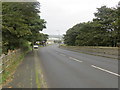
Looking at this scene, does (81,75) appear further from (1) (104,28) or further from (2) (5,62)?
(1) (104,28)

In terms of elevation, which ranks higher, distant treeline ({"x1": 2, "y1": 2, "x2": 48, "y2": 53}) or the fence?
distant treeline ({"x1": 2, "y1": 2, "x2": 48, "y2": 53})

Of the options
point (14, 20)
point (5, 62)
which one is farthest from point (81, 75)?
point (14, 20)

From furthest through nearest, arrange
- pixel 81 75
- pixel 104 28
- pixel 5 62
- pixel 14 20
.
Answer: pixel 104 28, pixel 14 20, pixel 5 62, pixel 81 75

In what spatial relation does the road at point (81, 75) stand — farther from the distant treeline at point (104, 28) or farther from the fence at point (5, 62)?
the distant treeline at point (104, 28)

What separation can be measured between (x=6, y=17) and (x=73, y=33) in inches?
1855

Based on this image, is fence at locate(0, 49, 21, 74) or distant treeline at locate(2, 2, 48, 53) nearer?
fence at locate(0, 49, 21, 74)

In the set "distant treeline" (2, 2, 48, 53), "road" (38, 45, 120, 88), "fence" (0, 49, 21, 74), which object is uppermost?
"distant treeline" (2, 2, 48, 53)

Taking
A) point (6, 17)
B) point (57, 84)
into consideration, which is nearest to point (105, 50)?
point (6, 17)

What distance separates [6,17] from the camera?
52.5 ft

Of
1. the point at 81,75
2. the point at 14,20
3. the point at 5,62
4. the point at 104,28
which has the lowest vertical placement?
the point at 81,75

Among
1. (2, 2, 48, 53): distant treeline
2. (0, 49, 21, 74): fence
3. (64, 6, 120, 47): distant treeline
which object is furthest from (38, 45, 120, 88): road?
(64, 6, 120, 47): distant treeline

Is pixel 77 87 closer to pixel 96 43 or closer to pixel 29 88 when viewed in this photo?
pixel 29 88

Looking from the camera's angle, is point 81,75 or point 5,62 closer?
point 81,75

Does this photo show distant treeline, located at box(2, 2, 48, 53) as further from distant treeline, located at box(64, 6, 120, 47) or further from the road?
distant treeline, located at box(64, 6, 120, 47)
